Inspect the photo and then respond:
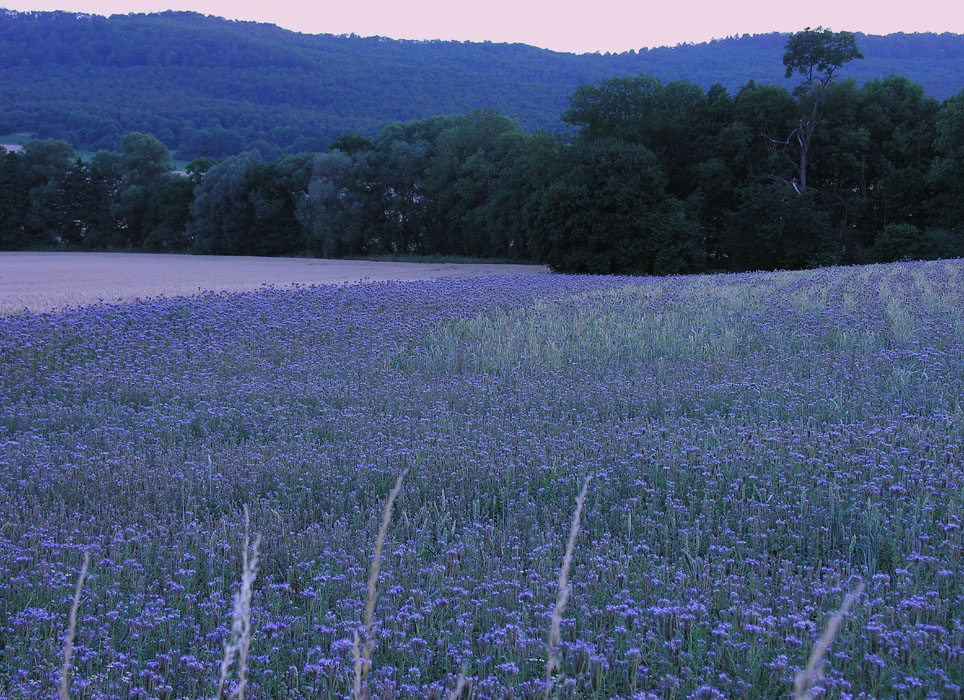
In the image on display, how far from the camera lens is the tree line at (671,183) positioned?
130 ft

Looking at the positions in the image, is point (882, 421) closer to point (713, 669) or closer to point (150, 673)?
point (713, 669)

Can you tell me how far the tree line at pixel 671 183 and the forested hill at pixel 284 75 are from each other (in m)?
23.8

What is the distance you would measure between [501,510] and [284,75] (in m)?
128

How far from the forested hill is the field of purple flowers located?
235ft

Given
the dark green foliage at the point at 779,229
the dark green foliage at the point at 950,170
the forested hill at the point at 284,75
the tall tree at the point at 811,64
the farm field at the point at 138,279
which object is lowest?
the farm field at the point at 138,279

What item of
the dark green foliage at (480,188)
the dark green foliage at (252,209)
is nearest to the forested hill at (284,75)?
the dark green foliage at (252,209)

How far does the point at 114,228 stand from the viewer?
63.8 metres

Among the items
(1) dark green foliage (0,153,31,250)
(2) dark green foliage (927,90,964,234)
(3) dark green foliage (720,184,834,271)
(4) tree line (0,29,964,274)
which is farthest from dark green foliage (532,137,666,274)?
(1) dark green foliage (0,153,31,250)

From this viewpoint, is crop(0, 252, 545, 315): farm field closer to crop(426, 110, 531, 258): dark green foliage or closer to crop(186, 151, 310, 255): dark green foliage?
crop(426, 110, 531, 258): dark green foliage

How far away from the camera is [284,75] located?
121 m

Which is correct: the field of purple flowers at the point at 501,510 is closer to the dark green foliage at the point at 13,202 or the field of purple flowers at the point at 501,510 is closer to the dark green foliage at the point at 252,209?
the dark green foliage at the point at 252,209

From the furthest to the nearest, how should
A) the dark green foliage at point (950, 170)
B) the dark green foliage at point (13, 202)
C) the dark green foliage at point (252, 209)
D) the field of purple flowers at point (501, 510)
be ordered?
the dark green foliage at point (13, 202) < the dark green foliage at point (252, 209) < the dark green foliage at point (950, 170) < the field of purple flowers at point (501, 510)

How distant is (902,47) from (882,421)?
123737mm

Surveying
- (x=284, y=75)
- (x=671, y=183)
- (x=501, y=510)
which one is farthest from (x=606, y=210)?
(x=284, y=75)
